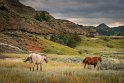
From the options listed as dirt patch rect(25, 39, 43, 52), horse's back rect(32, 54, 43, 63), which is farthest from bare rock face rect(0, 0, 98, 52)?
horse's back rect(32, 54, 43, 63)

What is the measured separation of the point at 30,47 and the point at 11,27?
81.5 feet

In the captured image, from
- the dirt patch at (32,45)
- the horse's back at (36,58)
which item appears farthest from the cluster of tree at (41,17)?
the horse's back at (36,58)

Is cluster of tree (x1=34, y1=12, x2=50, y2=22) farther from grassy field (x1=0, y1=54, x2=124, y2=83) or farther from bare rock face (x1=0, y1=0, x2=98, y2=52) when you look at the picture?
grassy field (x1=0, y1=54, x2=124, y2=83)

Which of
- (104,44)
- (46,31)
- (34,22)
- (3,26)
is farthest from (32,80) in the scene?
(104,44)

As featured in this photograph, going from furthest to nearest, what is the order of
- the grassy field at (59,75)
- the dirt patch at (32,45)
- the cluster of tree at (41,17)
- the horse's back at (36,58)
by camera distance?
1. the cluster of tree at (41,17)
2. the dirt patch at (32,45)
3. the horse's back at (36,58)
4. the grassy field at (59,75)

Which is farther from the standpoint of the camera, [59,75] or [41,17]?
[41,17]

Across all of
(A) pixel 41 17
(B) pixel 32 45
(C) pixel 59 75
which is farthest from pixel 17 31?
(C) pixel 59 75

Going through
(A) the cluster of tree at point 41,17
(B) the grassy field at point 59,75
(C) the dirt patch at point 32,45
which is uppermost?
(A) the cluster of tree at point 41,17

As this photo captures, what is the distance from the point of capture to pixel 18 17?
375ft

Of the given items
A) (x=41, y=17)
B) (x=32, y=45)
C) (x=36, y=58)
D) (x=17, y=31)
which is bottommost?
(x=32, y=45)

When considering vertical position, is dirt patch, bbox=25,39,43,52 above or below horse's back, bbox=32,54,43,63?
below

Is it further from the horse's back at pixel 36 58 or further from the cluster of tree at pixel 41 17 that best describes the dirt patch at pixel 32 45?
the cluster of tree at pixel 41 17

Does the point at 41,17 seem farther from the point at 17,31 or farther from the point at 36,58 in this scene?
the point at 36,58

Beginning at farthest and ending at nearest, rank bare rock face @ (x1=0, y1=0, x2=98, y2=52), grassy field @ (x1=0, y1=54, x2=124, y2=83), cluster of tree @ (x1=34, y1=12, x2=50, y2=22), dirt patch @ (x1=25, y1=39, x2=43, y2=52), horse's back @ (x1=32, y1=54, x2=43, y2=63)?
cluster of tree @ (x1=34, y1=12, x2=50, y2=22)
dirt patch @ (x1=25, y1=39, x2=43, y2=52)
bare rock face @ (x1=0, y1=0, x2=98, y2=52)
horse's back @ (x1=32, y1=54, x2=43, y2=63)
grassy field @ (x1=0, y1=54, x2=124, y2=83)
